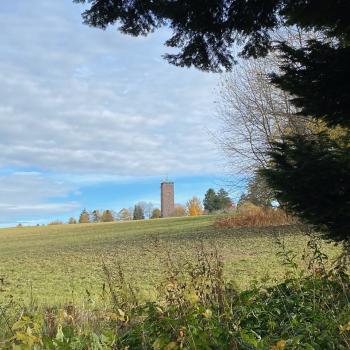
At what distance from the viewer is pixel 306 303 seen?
13.2 ft

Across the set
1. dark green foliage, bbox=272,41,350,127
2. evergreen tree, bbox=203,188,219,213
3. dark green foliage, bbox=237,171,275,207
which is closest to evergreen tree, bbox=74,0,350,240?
dark green foliage, bbox=272,41,350,127

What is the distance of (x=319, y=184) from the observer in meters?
4.43

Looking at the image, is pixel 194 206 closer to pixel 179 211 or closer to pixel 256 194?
pixel 179 211

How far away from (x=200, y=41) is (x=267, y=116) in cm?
1860

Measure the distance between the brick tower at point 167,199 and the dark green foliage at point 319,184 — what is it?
183 ft

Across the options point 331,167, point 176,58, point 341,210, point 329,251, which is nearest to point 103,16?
point 176,58

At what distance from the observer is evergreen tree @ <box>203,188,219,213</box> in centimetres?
6146

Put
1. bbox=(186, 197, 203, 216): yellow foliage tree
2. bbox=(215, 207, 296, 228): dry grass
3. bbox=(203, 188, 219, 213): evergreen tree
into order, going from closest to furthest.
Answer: bbox=(215, 207, 296, 228): dry grass, bbox=(203, 188, 219, 213): evergreen tree, bbox=(186, 197, 203, 216): yellow foliage tree

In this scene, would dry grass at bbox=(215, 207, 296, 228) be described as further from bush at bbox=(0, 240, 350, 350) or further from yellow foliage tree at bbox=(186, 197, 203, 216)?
yellow foliage tree at bbox=(186, 197, 203, 216)

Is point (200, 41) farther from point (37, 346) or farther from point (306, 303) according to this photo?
point (37, 346)

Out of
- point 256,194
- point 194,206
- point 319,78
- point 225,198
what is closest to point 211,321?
point 319,78

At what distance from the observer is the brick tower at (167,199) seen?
62.0 metres

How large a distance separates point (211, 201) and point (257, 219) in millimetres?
37753

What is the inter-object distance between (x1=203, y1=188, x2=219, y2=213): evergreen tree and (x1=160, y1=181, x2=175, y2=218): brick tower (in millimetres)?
4963
